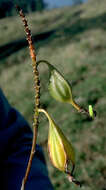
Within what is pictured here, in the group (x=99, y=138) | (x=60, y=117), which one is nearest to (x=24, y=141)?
(x=99, y=138)

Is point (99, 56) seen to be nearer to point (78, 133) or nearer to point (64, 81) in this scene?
point (78, 133)

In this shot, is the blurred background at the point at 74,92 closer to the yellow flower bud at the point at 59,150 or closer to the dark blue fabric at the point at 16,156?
the yellow flower bud at the point at 59,150

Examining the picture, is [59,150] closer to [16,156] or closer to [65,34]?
[16,156]

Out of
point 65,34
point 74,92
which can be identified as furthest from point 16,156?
point 65,34

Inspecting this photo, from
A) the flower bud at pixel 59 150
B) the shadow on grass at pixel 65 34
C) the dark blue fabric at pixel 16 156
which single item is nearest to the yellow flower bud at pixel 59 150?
the flower bud at pixel 59 150

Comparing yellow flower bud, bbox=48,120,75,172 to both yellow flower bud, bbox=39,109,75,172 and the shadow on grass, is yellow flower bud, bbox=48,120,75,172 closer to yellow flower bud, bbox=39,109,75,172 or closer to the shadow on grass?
yellow flower bud, bbox=39,109,75,172

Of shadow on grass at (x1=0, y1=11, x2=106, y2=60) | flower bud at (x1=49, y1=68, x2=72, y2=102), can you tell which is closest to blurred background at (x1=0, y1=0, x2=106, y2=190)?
flower bud at (x1=49, y1=68, x2=72, y2=102)
